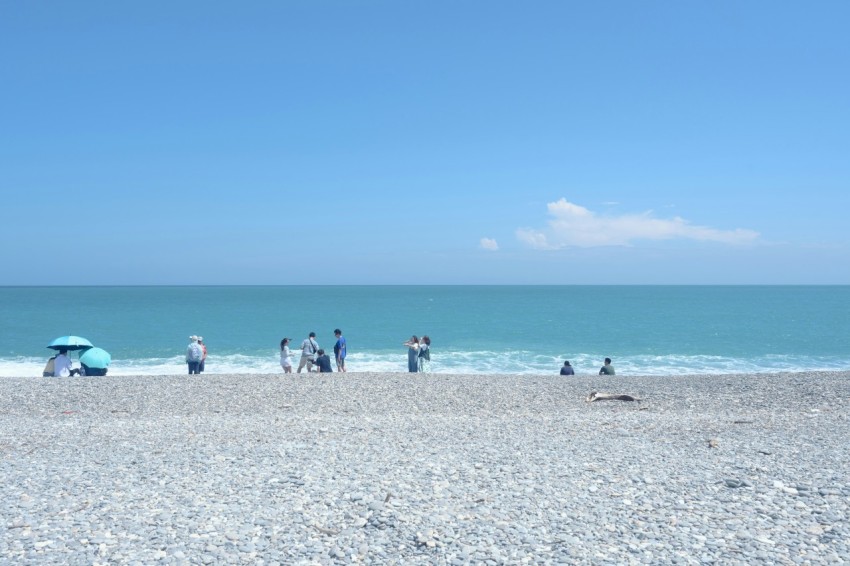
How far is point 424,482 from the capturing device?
26.3 feet

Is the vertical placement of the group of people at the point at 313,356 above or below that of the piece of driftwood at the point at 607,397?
above

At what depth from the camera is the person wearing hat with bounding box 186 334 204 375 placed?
2080cm

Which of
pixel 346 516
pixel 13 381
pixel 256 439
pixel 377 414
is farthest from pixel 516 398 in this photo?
pixel 13 381

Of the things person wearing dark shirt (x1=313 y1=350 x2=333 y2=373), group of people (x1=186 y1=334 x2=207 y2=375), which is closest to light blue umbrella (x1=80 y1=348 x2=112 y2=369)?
group of people (x1=186 y1=334 x2=207 y2=375)

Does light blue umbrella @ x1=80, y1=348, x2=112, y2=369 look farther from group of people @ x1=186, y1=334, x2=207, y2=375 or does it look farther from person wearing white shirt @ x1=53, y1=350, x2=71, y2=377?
group of people @ x1=186, y1=334, x2=207, y2=375

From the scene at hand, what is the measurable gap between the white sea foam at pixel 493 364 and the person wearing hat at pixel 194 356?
707 cm

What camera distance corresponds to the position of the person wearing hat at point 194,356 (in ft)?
68.2

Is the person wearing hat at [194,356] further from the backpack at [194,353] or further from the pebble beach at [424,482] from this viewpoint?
the pebble beach at [424,482]

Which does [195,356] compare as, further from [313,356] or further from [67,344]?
[67,344]

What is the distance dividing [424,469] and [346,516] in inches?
76.7

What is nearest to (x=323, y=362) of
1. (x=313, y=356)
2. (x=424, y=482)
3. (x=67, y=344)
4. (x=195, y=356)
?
(x=313, y=356)

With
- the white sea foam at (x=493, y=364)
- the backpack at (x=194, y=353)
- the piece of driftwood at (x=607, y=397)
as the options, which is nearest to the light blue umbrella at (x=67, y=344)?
the backpack at (x=194, y=353)

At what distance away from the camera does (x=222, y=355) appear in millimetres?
36250

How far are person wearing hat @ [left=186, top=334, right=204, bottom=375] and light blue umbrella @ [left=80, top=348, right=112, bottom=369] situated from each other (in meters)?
2.63
